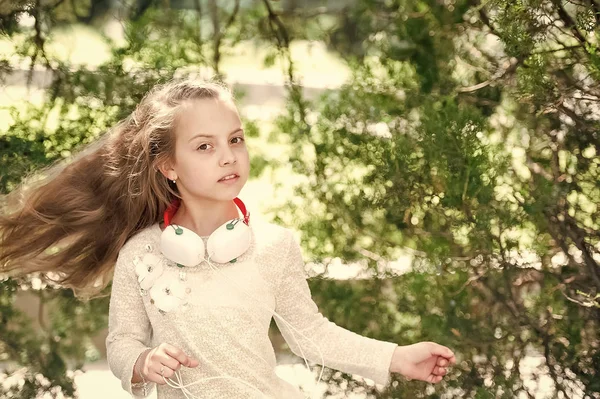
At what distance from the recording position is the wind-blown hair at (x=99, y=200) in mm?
2877

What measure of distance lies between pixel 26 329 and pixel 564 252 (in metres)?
1.89

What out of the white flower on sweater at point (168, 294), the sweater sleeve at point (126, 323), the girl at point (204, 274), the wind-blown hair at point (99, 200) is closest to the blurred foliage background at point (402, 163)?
the wind-blown hair at point (99, 200)

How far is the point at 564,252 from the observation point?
354 cm

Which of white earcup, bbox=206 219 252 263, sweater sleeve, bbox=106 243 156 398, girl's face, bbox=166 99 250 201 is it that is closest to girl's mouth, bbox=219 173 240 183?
girl's face, bbox=166 99 250 201

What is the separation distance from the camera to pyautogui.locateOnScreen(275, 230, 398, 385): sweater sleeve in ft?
9.20

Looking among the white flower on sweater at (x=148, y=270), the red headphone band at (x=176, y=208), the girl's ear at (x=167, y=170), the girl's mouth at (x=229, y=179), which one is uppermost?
the girl's mouth at (x=229, y=179)

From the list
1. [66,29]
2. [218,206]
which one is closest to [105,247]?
[218,206]

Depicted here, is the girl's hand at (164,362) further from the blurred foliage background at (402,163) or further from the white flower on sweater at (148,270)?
the blurred foliage background at (402,163)

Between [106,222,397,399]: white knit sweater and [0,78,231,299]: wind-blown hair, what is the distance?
14 centimetres

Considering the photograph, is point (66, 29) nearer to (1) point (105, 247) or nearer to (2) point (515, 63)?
(1) point (105, 247)

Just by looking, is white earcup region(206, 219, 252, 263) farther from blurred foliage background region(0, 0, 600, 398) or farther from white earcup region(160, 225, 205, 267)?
blurred foliage background region(0, 0, 600, 398)

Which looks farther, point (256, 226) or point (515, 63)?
point (515, 63)

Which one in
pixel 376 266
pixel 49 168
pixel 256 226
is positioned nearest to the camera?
pixel 256 226

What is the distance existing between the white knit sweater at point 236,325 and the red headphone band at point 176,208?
0.07 meters
